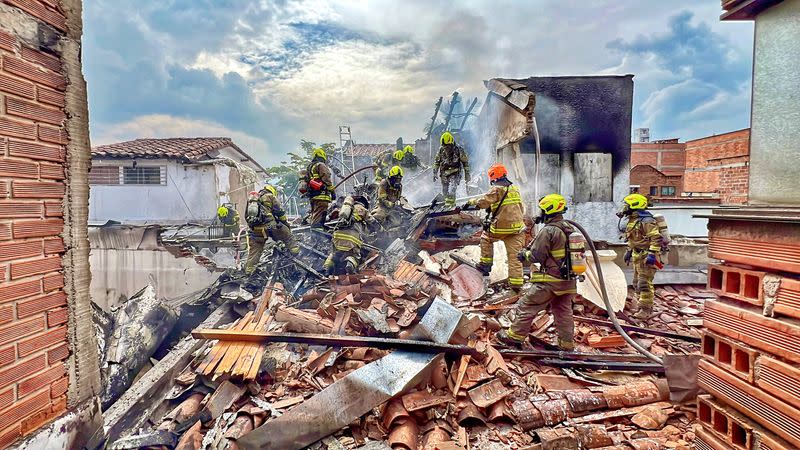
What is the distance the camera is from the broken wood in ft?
12.3

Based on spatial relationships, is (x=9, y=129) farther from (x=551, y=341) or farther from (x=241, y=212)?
(x=241, y=212)

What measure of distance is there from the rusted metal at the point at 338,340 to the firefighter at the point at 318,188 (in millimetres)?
4860

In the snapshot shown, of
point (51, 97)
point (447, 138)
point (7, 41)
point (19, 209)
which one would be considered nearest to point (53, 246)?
point (19, 209)

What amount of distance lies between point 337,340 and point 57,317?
2.46m

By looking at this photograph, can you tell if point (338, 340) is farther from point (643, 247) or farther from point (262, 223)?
point (643, 247)

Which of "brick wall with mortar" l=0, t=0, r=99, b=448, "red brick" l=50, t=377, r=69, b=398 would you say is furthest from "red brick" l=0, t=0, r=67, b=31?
"red brick" l=50, t=377, r=69, b=398

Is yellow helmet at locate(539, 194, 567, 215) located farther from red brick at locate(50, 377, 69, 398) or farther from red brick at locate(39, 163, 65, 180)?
Result: red brick at locate(50, 377, 69, 398)

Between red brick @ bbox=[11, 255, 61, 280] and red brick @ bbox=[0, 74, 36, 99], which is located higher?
red brick @ bbox=[0, 74, 36, 99]

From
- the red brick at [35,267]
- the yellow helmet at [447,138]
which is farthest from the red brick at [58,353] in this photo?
the yellow helmet at [447,138]

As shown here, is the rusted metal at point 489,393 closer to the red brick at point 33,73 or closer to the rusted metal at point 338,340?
the rusted metal at point 338,340

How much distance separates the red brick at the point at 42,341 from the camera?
197 centimetres

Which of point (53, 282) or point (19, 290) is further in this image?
point (53, 282)

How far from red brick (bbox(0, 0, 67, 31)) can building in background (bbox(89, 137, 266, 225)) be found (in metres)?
14.7

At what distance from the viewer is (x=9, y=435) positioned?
1.91m
